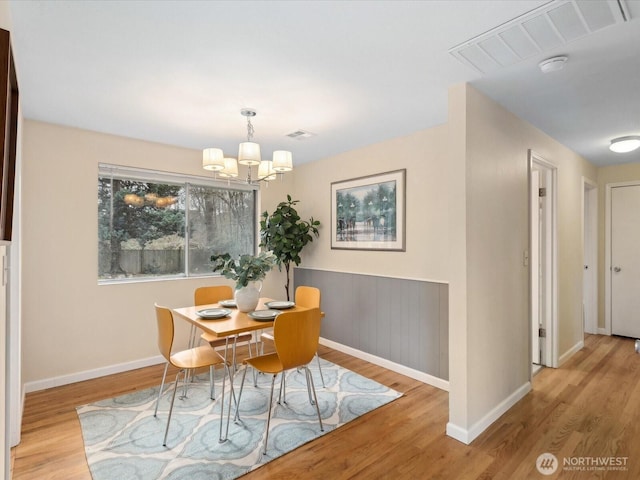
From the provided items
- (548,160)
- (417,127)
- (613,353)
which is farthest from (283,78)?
(613,353)

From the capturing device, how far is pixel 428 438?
7.40 feet

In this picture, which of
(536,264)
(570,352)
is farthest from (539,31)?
(570,352)

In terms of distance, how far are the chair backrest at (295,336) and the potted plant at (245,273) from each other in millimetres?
610

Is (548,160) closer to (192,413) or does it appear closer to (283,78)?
(283,78)

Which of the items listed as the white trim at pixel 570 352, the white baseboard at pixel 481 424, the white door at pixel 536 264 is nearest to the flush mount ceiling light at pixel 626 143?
the white door at pixel 536 264

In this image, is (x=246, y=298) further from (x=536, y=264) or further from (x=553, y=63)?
(x=536, y=264)

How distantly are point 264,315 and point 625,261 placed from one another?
489 cm

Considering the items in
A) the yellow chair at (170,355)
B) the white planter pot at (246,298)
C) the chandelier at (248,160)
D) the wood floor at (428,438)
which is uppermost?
the chandelier at (248,160)

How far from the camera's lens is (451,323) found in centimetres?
230

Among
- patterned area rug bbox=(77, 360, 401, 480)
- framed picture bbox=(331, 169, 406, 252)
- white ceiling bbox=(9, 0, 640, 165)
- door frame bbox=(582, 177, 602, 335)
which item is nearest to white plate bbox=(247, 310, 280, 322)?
patterned area rug bbox=(77, 360, 401, 480)

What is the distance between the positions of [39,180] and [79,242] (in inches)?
24.6

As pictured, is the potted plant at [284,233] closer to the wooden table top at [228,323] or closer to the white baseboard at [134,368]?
the white baseboard at [134,368]

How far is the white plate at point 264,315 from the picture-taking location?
2.45 m

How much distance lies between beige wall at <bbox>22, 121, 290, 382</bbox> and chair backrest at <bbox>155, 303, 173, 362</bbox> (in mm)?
1391
